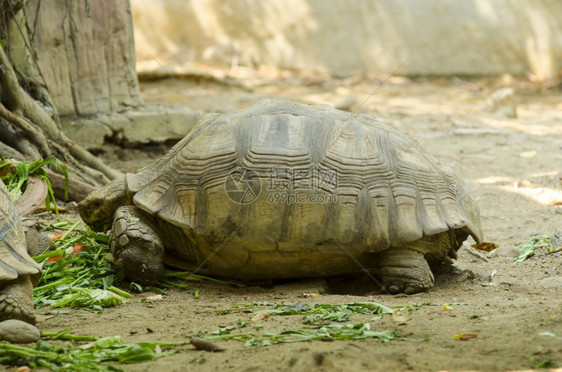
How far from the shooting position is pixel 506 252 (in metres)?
4.73

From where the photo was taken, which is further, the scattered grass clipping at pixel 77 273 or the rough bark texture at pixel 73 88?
the rough bark texture at pixel 73 88

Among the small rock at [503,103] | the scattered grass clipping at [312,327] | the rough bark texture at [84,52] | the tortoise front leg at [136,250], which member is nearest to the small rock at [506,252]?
the scattered grass clipping at [312,327]

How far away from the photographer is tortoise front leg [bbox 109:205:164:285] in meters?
3.94

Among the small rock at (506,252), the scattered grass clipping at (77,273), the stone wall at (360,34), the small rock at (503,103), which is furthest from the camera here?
the stone wall at (360,34)

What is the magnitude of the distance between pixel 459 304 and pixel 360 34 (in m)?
9.55

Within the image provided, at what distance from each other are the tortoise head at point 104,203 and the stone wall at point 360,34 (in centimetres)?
867

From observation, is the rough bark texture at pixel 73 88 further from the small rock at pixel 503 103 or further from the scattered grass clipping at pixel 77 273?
the small rock at pixel 503 103

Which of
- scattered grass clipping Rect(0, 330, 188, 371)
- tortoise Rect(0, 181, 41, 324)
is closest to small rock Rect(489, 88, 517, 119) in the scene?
tortoise Rect(0, 181, 41, 324)

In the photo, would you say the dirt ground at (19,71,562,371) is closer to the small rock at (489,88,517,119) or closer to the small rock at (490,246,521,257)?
the small rock at (490,246,521,257)

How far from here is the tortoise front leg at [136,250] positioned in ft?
12.9

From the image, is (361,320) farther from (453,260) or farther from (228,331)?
(453,260)

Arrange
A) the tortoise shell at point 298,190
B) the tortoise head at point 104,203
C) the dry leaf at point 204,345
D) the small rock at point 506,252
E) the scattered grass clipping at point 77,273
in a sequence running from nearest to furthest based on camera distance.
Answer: the dry leaf at point 204,345, the scattered grass clipping at point 77,273, the tortoise shell at point 298,190, the tortoise head at point 104,203, the small rock at point 506,252

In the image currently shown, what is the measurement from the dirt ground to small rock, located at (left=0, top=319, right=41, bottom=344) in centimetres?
25

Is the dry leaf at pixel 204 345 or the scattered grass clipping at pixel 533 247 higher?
the scattered grass clipping at pixel 533 247
